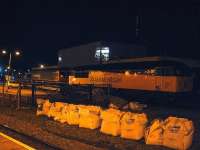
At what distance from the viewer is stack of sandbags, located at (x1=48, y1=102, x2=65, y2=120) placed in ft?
53.6

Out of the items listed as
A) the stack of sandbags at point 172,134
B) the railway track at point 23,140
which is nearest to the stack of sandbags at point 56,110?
the railway track at point 23,140

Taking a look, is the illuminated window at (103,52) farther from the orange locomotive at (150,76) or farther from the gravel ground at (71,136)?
the gravel ground at (71,136)

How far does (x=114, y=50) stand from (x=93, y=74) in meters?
20.6

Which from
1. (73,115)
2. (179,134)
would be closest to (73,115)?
(73,115)

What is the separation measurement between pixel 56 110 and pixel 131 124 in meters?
5.37

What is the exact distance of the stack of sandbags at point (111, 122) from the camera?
12602mm

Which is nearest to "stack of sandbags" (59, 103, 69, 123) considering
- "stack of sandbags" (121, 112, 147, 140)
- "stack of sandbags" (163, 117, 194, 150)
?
"stack of sandbags" (121, 112, 147, 140)

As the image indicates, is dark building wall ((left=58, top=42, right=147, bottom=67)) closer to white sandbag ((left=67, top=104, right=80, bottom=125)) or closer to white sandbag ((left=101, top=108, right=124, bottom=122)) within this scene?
white sandbag ((left=67, top=104, right=80, bottom=125))

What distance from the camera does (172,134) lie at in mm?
10797

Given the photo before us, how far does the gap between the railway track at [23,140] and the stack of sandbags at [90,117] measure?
246 centimetres

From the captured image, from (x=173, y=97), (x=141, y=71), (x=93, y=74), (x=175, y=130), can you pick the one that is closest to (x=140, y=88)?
(x=141, y=71)

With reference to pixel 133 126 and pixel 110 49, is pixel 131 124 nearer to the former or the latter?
pixel 133 126

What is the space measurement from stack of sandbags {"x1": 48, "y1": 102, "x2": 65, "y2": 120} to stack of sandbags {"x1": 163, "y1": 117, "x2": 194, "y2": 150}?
642 centimetres

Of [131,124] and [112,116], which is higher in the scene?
[112,116]
